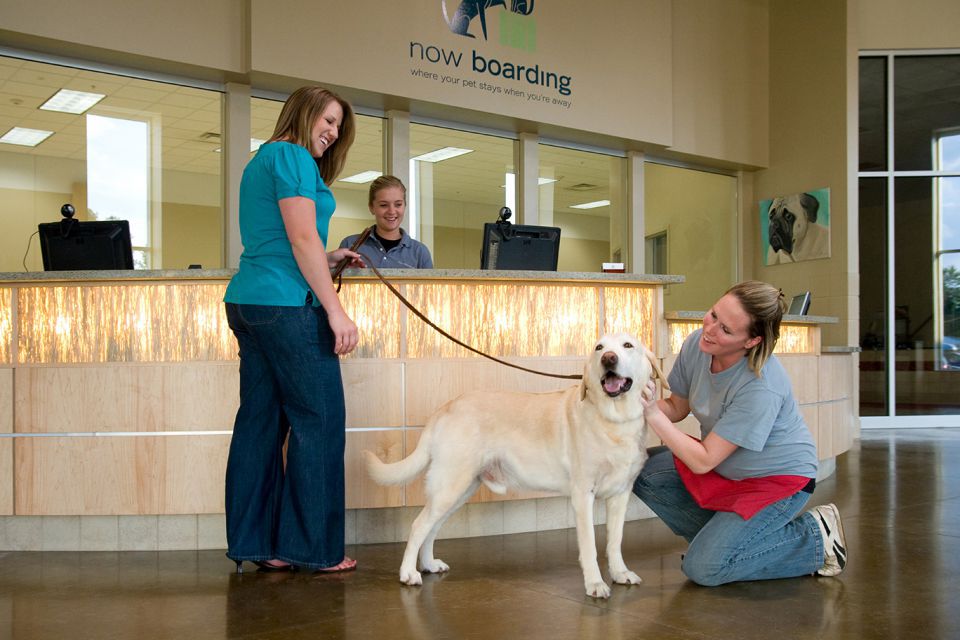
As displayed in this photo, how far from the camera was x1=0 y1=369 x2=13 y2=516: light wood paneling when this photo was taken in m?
3.44

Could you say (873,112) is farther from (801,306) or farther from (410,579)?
(410,579)

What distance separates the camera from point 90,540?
348 cm

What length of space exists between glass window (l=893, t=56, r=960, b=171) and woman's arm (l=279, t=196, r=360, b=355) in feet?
27.3

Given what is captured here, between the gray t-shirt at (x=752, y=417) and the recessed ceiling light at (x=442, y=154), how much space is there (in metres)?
5.34

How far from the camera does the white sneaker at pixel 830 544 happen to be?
2900 millimetres

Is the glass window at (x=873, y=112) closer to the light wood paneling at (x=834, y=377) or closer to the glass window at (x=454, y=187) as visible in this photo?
the glass window at (x=454, y=187)

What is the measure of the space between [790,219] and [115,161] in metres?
7.01

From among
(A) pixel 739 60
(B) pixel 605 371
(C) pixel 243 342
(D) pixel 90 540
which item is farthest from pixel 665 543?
(A) pixel 739 60

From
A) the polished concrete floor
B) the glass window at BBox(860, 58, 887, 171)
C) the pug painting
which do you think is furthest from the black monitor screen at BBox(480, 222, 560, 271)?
the glass window at BBox(860, 58, 887, 171)

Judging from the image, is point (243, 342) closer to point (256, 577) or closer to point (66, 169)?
point (256, 577)

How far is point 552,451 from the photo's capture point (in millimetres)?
2816

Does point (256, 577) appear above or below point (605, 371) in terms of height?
below

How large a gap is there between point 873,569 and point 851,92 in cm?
722

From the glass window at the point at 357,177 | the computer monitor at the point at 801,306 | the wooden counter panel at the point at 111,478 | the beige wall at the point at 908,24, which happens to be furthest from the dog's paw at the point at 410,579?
the beige wall at the point at 908,24
